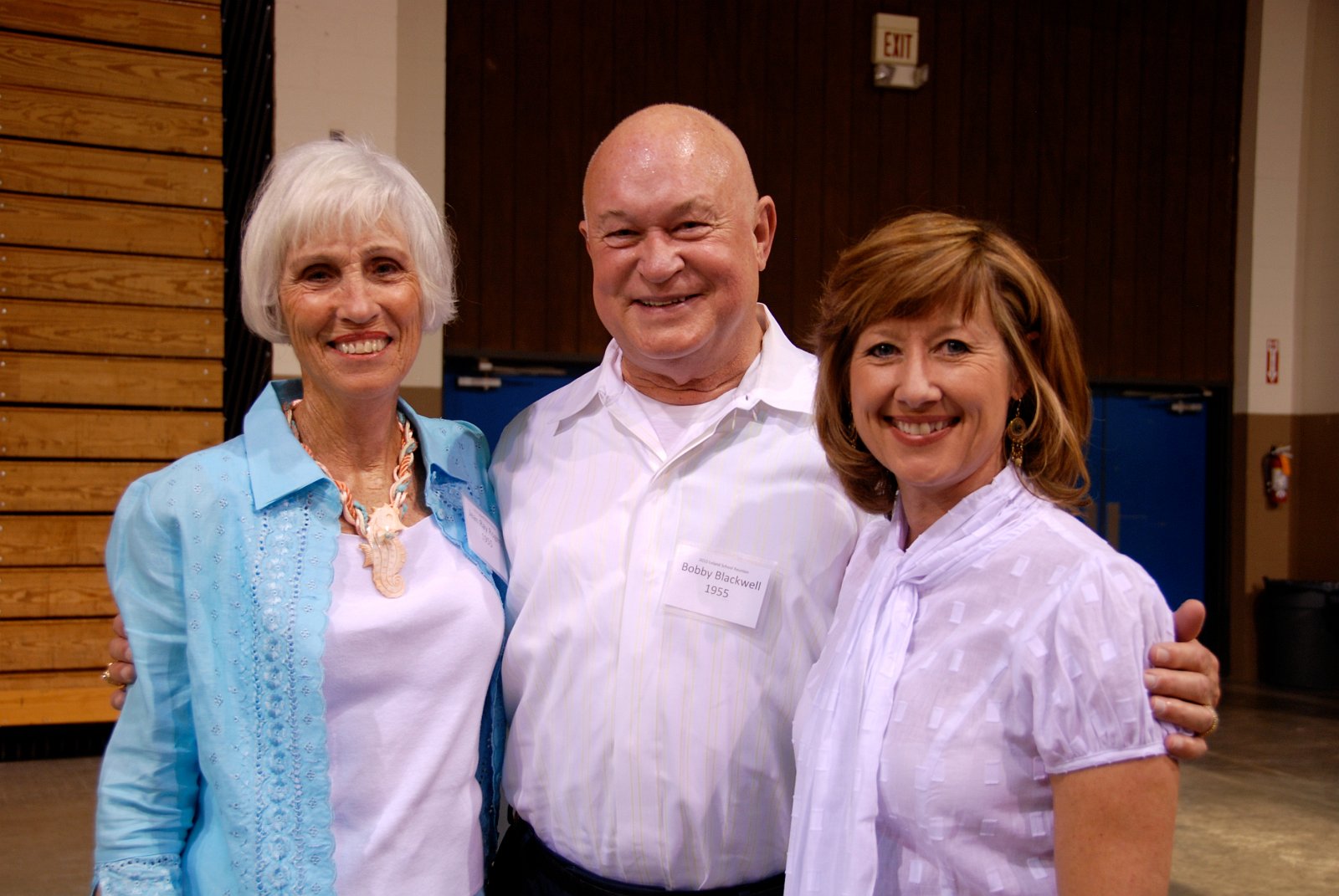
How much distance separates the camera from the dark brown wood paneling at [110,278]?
5492mm

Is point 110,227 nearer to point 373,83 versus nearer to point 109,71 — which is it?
point 109,71

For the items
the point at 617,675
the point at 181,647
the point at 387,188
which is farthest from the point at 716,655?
the point at 387,188

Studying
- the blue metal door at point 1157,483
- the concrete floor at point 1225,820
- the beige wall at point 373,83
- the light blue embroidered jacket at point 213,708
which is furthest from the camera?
the blue metal door at point 1157,483

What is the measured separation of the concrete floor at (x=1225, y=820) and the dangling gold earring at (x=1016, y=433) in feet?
11.4

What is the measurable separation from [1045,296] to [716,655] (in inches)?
29.2

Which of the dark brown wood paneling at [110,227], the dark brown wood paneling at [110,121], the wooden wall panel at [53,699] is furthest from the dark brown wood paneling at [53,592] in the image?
the dark brown wood paneling at [110,121]

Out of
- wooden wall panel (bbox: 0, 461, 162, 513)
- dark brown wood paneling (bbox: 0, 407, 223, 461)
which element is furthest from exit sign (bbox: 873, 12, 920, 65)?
wooden wall panel (bbox: 0, 461, 162, 513)

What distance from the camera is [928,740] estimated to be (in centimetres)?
136

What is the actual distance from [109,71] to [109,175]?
1.67 ft

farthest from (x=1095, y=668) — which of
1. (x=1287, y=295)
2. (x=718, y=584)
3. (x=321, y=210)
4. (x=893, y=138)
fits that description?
(x=1287, y=295)

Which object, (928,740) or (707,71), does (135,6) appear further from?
(928,740)

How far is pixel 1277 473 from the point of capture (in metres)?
8.02

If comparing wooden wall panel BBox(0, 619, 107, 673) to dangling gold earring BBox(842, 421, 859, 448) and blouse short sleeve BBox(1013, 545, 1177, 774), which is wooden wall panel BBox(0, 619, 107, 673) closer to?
dangling gold earring BBox(842, 421, 859, 448)

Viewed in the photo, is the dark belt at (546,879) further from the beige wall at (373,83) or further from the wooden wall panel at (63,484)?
the wooden wall panel at (63,484)
